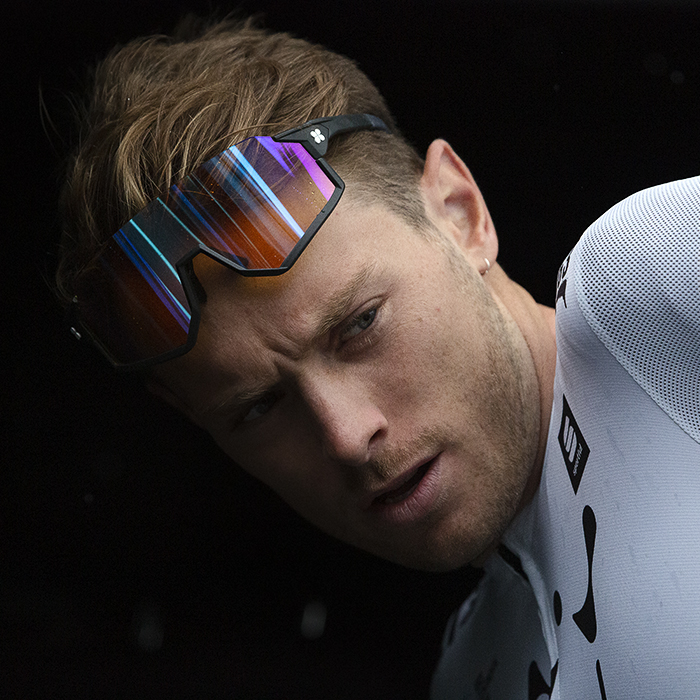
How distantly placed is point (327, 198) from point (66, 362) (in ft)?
3.62

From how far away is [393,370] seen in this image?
946 millimetres

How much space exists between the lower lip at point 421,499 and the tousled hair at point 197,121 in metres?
0.37

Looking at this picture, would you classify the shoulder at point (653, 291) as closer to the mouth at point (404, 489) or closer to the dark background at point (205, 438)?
the mouth at point (404, 489)

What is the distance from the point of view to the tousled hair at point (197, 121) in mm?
1010

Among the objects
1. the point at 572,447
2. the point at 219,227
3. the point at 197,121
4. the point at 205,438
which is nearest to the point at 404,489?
the point at 572,447

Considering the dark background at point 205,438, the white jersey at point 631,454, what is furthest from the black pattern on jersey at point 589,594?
the dark background at point 205,438

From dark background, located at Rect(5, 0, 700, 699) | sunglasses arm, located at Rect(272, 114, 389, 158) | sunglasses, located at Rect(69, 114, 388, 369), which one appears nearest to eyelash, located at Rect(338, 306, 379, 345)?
sunglasses, located at Rect(69, 114, 388, 369)

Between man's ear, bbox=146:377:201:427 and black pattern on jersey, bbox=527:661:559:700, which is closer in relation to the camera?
black pattern on jersey, bbox=527:661:559:700

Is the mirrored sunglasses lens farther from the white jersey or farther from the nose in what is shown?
the white jersey

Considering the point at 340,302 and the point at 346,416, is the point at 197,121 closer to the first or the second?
the point at 340,302

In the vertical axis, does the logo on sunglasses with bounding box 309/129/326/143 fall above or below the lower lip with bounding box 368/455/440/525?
above

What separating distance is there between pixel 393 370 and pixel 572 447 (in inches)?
9.8

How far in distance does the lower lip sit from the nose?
83 mm

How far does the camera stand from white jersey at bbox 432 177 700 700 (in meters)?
0.66
